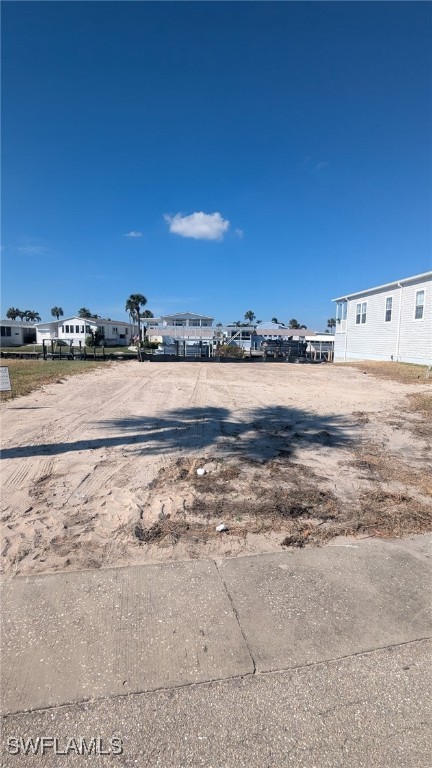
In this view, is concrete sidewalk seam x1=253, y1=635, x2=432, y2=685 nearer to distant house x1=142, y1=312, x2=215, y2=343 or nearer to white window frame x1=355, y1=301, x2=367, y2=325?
white window frame x1=355, y1=301, x2=367, y2=325

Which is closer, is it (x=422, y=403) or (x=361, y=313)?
(x=422, y=403)

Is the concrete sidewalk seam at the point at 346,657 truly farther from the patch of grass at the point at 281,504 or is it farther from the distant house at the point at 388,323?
the distant house at the point at 388,323

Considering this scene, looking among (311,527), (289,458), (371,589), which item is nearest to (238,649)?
(371,589)

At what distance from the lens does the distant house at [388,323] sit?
65.7ft

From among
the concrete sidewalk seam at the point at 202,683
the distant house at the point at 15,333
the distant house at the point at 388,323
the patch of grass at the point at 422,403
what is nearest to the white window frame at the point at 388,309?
the distant house at the point at 388,323

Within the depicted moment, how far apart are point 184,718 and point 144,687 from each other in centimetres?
25

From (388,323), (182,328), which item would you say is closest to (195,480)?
(388,323)

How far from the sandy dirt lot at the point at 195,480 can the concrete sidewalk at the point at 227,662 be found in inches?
15.4

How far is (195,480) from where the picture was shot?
443 cm

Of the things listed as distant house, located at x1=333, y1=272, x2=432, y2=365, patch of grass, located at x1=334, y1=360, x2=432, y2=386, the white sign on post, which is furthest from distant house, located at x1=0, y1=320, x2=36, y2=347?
the white sign on post

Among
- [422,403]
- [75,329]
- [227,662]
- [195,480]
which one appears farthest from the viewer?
[75,329]

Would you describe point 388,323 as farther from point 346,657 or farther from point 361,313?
point 346,657

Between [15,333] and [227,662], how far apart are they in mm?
68550

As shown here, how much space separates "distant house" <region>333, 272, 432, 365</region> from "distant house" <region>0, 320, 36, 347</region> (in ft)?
161
